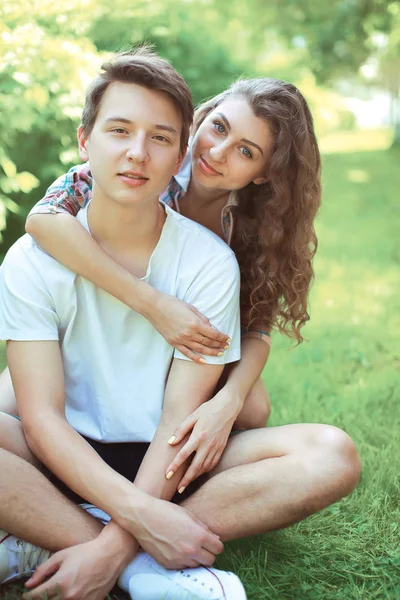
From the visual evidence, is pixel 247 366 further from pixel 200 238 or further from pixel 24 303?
pixel 24 303

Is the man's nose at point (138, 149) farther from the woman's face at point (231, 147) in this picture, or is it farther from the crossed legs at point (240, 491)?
the crossed legs at point (240, 491)

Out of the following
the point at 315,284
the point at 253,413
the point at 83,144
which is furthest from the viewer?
the point at 315,284

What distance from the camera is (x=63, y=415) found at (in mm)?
2367

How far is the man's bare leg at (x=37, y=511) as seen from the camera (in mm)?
2195

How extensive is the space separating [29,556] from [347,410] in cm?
196

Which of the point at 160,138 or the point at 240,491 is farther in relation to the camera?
the point at 160,138

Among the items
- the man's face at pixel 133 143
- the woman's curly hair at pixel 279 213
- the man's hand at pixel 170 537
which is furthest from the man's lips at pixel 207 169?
the man's hand at pixel 170 537

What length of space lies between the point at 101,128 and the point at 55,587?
1450mm

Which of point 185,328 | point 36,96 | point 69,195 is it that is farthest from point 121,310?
point 36,96

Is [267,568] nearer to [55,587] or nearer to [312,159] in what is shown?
[55,587]

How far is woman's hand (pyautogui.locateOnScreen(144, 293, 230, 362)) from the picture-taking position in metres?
2.45

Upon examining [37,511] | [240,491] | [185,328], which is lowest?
[37,511]

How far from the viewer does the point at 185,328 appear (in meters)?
2.44

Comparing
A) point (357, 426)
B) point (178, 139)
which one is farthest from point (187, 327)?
point (357, 426)
